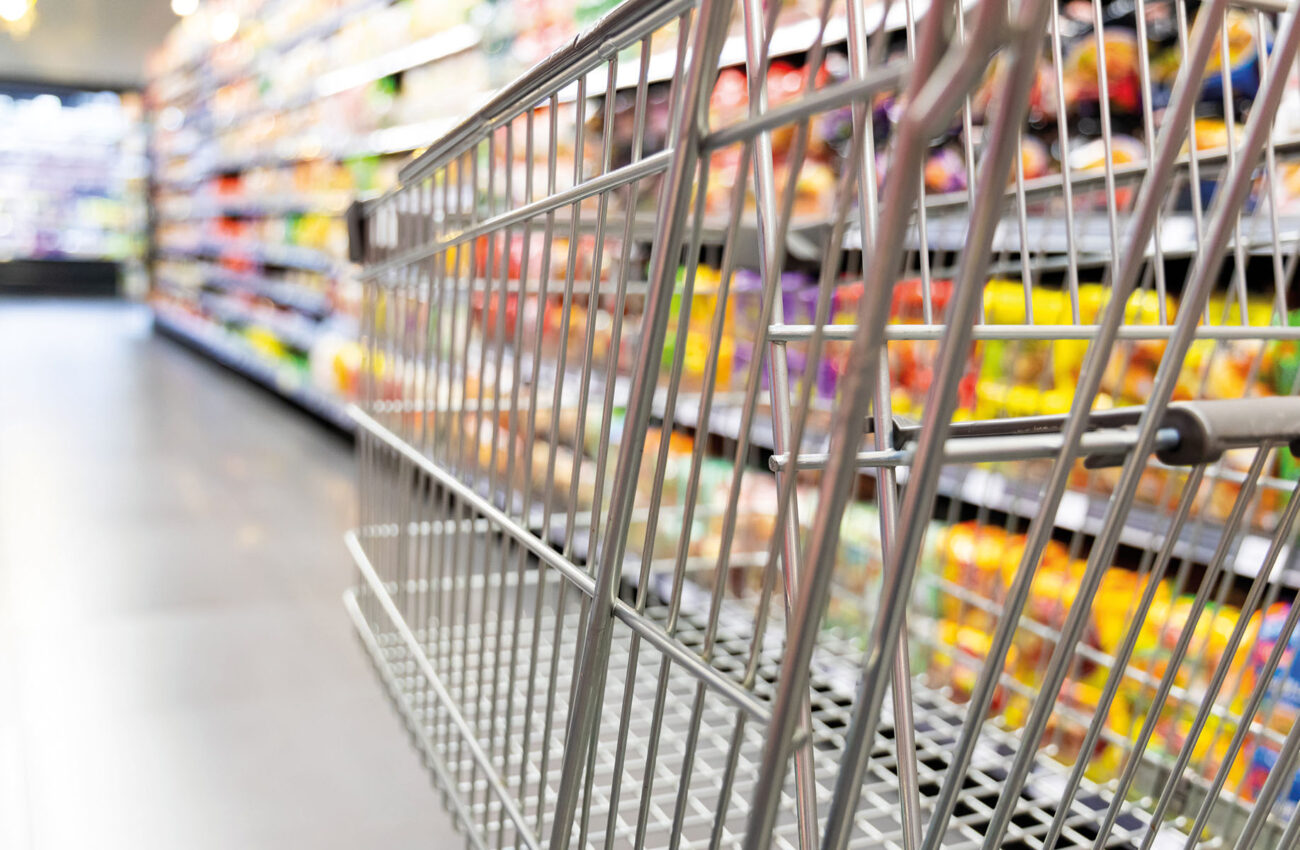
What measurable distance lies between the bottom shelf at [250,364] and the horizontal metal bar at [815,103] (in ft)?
12.2

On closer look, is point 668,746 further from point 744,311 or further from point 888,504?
point 744,311

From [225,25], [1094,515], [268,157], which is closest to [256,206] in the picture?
[268,157]

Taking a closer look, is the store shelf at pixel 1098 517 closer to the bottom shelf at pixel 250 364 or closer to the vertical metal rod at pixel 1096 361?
the vertical metal rod at pixel 1096 361

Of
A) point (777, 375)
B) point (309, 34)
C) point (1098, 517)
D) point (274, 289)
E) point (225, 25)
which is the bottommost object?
point (274, 289)

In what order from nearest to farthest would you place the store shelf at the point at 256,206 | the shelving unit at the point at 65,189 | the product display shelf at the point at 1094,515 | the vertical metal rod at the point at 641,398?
the vertical metal rod at the point at 641,398 → the product display shelf at the point at 1094,515 → the store shelf at the point at 256,206 → the shelving unit at the point at 65,189

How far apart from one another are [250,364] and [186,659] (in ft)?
15.8

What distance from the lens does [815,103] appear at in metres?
0.50

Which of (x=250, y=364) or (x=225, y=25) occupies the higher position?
(x=225, y=25)

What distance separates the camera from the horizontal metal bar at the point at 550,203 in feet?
2.31

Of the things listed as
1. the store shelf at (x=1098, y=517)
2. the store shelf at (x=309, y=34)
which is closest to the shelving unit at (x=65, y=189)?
the store shelf at (x=309, y=34)

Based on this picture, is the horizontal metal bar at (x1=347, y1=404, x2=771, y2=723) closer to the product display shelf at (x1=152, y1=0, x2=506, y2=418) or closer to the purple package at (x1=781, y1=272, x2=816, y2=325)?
the purple package at (x1=781, y1=272, x2=816, y2=325)

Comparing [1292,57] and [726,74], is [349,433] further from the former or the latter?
[1292,57]

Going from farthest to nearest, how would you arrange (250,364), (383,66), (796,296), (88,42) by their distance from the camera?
(88,42)
(250,364)
(383,66)
(796,296)

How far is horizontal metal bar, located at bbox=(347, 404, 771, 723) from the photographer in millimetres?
622
